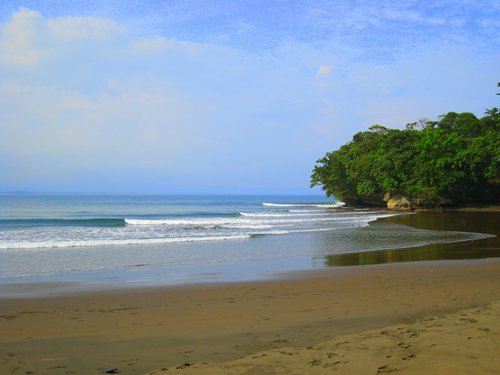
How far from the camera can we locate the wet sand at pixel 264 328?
440cm

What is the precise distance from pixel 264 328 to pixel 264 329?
2.3 inches

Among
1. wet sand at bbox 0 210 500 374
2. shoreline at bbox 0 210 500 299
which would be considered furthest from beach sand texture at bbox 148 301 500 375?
shoreline at bbox 0 210 500 299

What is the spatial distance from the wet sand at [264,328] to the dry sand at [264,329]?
0.6 inches

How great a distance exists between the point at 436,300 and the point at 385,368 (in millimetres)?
4384

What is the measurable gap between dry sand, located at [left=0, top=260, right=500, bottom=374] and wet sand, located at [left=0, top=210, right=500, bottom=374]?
16 millimetres

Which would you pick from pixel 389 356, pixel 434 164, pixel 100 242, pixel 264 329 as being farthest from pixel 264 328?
pixel 434 164

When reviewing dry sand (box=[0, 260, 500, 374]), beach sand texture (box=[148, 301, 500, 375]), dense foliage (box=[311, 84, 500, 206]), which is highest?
dense foliage (box=[311, 84, 500, 206])

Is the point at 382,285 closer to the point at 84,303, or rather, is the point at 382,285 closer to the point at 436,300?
the point at 436,300

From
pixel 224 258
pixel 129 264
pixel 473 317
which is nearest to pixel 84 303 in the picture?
pixel 129 264

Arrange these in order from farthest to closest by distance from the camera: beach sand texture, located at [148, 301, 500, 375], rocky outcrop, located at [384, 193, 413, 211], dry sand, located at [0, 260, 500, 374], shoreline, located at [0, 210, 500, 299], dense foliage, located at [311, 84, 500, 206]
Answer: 1. rocky outcrop, located at [384, 193, 413, 211]
2. dense foliage, located at [311, 84, 500, 206]
3. shoreline, located at [0, 210, 500, 299]
4. dry sand, located at [0, 260, 500, 374]
5. beach sand texture, located at [148, 301, 500, 375]

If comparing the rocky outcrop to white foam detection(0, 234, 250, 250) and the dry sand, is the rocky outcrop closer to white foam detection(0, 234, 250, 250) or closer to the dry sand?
white foam detection(0, 234, 250, 250)

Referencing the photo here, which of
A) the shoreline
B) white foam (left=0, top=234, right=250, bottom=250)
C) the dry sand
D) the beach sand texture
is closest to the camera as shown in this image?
the beach sand texture

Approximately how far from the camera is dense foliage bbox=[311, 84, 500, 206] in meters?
47.5

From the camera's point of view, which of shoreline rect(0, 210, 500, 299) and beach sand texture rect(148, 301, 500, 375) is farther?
shoreline rect(0, 210, 500, 299)
